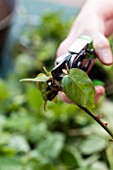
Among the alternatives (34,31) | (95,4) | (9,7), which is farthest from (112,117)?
(9,7)

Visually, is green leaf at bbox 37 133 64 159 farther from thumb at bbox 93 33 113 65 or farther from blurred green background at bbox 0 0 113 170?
thumb at bbox 93 33 113 65

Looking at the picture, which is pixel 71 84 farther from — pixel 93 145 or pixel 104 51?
pixel 93 145

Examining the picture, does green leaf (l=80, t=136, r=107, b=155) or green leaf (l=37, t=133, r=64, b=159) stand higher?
green leaf (l=37, t=133, r=64, b=159)

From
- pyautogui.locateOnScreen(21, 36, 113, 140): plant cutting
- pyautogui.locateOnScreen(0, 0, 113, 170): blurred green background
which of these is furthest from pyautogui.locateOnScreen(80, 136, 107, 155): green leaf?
pyautogui.locateOnScreen(21, 36, 113, 140): plant cutting

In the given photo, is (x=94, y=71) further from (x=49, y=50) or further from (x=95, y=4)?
(x=95, y=4)

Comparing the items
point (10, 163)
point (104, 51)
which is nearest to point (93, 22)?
point (104, 51)

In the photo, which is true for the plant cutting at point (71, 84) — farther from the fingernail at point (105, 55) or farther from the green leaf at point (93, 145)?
the green leaf at point (93, 145)

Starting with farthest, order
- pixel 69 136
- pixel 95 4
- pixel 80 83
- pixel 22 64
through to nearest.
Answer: pixel 22 64 → pixel 69 136 → pixel 95 4 → pixel 80 83
